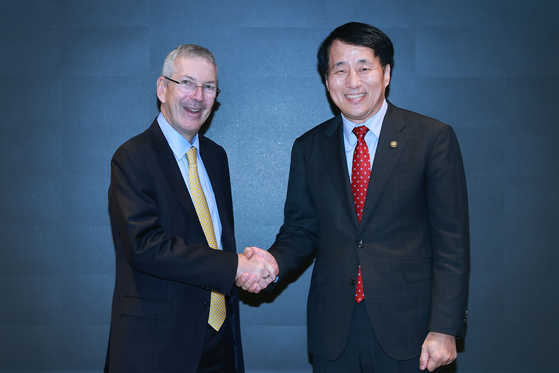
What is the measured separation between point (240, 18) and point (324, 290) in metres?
2.06

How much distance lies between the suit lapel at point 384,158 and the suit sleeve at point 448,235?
158 mm

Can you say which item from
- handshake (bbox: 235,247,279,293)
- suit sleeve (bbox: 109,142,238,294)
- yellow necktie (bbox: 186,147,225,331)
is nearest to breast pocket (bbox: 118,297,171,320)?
suit sleeve (bbox: 109,142,238,294)

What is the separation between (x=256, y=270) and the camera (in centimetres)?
214

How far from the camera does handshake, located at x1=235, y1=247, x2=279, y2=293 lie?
2102mm

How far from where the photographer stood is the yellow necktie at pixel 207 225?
2057mm

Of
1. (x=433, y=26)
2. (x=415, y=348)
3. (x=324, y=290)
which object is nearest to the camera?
(x=415, y=348)

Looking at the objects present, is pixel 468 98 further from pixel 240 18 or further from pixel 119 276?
pixel 119 276

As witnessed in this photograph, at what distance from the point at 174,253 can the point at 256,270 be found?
1.54 ft

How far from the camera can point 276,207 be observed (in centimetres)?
305

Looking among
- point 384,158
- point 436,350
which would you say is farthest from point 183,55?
point 436,350

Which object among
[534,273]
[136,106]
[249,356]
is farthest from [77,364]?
[534,273]

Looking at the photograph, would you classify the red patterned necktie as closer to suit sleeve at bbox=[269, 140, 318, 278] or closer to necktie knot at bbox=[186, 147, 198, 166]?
suit sleeve at bbox=[269, 140, 318, 278]

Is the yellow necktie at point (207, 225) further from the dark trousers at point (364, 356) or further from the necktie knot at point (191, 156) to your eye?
the dark trousers at point (364, 356)

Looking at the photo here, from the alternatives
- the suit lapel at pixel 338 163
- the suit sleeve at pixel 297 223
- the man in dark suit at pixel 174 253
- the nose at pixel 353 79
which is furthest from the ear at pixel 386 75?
the man in dark suit at pixel 174 253
